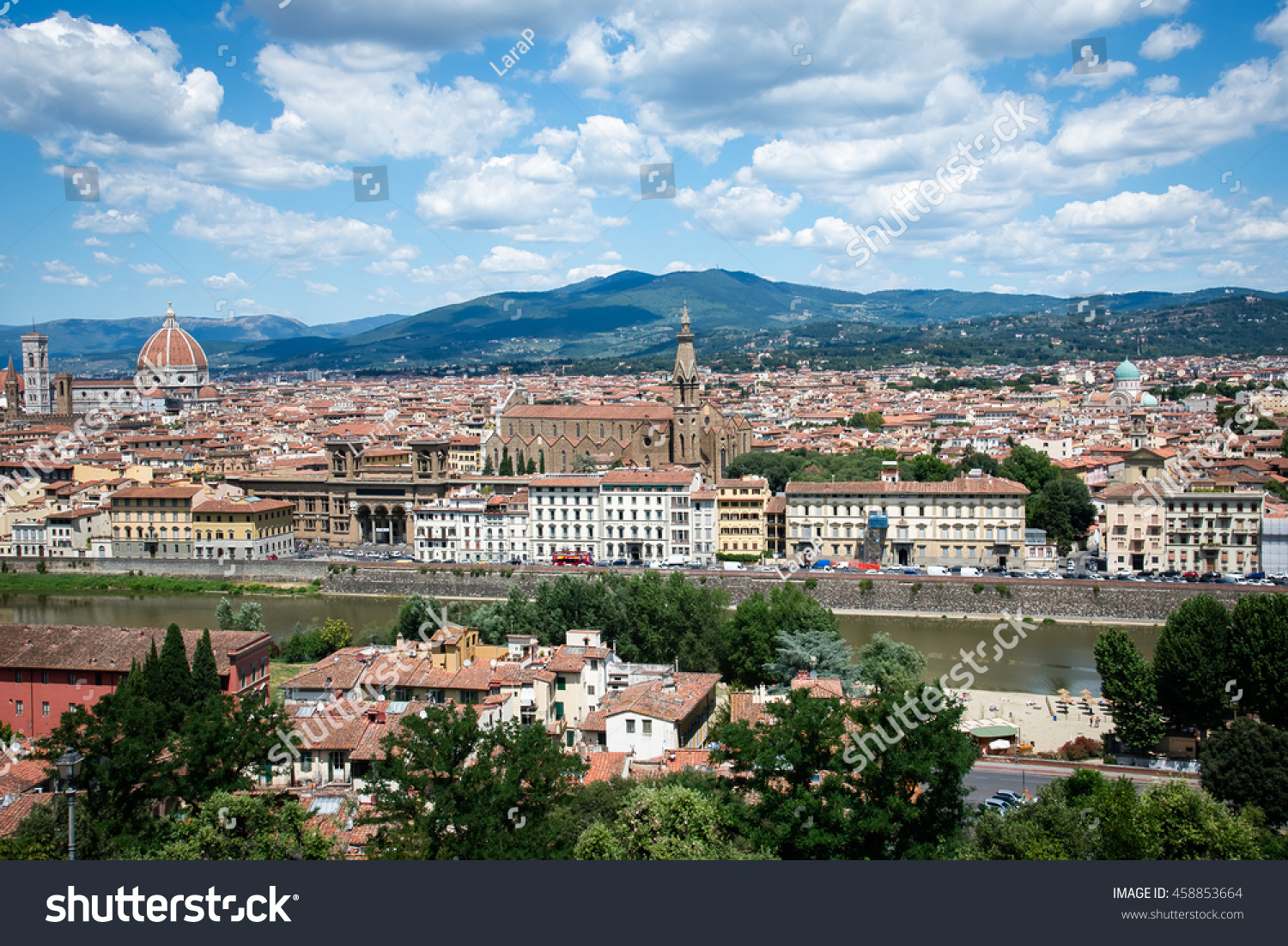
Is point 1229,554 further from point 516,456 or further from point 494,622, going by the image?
point 516,456

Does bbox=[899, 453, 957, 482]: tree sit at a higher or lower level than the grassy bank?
higher

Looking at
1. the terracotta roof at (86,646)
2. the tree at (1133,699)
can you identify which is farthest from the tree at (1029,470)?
the terracotta roof at (86,646)

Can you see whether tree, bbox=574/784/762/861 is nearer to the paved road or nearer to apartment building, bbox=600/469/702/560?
the paved road

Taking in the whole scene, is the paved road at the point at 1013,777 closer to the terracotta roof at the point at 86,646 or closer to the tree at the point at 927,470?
the terracotta roof at the point at 86,646

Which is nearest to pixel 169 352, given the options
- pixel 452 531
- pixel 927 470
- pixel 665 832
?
pixel 452 531

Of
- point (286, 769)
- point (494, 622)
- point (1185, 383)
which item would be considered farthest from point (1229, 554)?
point (1185, 383)

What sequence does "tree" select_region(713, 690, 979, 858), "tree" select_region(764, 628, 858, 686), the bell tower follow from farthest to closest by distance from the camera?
1. the bell tower
2. "tree" select_region(764, 628, 858, 686)
3. "tree" select_region(713, 690, 979, 858)

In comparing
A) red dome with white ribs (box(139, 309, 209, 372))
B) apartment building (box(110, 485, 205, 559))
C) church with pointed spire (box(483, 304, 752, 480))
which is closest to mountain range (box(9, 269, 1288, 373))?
red dome with white ribs (box(139, 309, 209, 372))
